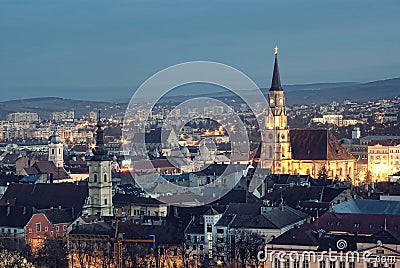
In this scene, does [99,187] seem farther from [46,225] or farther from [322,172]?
[322,172]

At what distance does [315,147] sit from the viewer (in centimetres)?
9419

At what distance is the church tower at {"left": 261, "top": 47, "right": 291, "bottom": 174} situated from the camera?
304 ft

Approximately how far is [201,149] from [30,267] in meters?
86.7

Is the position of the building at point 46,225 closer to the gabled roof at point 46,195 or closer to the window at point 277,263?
the gabled roof at point 46,195

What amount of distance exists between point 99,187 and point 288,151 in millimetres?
33732

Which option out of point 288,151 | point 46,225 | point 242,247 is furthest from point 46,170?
point 242,247

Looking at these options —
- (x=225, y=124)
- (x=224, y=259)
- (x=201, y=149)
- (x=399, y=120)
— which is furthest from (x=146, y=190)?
(x=399, y=120)

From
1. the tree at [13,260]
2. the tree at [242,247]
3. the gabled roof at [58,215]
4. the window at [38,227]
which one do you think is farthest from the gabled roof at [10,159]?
the tree at [13,260]

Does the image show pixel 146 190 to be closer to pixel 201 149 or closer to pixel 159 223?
pixel 159 223

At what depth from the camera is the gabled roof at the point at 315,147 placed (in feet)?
307

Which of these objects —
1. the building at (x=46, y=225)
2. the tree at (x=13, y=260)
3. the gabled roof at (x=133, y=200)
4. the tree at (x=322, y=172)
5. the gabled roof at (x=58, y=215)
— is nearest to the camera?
the tree at (x=13, y=260)

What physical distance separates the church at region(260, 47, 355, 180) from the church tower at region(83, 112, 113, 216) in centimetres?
3024

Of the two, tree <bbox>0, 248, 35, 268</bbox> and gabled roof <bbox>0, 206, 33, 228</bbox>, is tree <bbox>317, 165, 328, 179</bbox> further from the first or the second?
tree <bbox>0, 248, 35, 268</bbox>

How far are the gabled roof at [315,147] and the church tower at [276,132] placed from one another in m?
1.28
